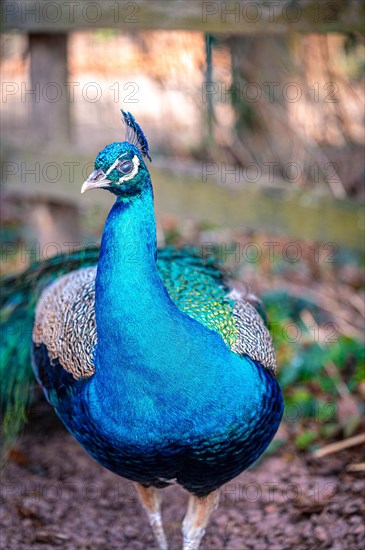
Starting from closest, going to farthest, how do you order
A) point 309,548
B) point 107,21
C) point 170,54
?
point 309,548
point 107,21
point 170,54

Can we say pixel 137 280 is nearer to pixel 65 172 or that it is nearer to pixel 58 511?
pixel 58 511

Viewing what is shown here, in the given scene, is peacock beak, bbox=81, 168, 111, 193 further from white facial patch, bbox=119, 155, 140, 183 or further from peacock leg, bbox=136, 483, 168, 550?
peacock leg, bbox=136, 483, 168, 550

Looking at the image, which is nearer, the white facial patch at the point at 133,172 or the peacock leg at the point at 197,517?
the white facial patch at the point at 133,172

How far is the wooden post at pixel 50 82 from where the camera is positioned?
3.98m

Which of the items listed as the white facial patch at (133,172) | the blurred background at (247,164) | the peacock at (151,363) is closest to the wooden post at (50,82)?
the blurred background at (247,164)

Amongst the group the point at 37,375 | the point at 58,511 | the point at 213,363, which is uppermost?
the point at 213,363

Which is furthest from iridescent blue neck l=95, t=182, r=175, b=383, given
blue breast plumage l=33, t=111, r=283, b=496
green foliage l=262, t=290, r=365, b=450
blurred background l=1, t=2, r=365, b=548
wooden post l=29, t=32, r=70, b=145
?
wooden post l=29, t=32, r=70, b=145

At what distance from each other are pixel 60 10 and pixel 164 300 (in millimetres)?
2109

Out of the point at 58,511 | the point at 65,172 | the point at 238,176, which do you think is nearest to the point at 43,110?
the point at 65,172

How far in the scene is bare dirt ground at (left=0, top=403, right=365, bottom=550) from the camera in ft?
8.79

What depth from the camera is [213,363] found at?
2.10m

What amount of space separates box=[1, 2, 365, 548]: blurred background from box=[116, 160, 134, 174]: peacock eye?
1154 millimetres

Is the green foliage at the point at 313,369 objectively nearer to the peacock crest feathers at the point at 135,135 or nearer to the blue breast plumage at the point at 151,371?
the blue breast plumage at the point at 151,371

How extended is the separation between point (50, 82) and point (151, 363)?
2.40 metres
